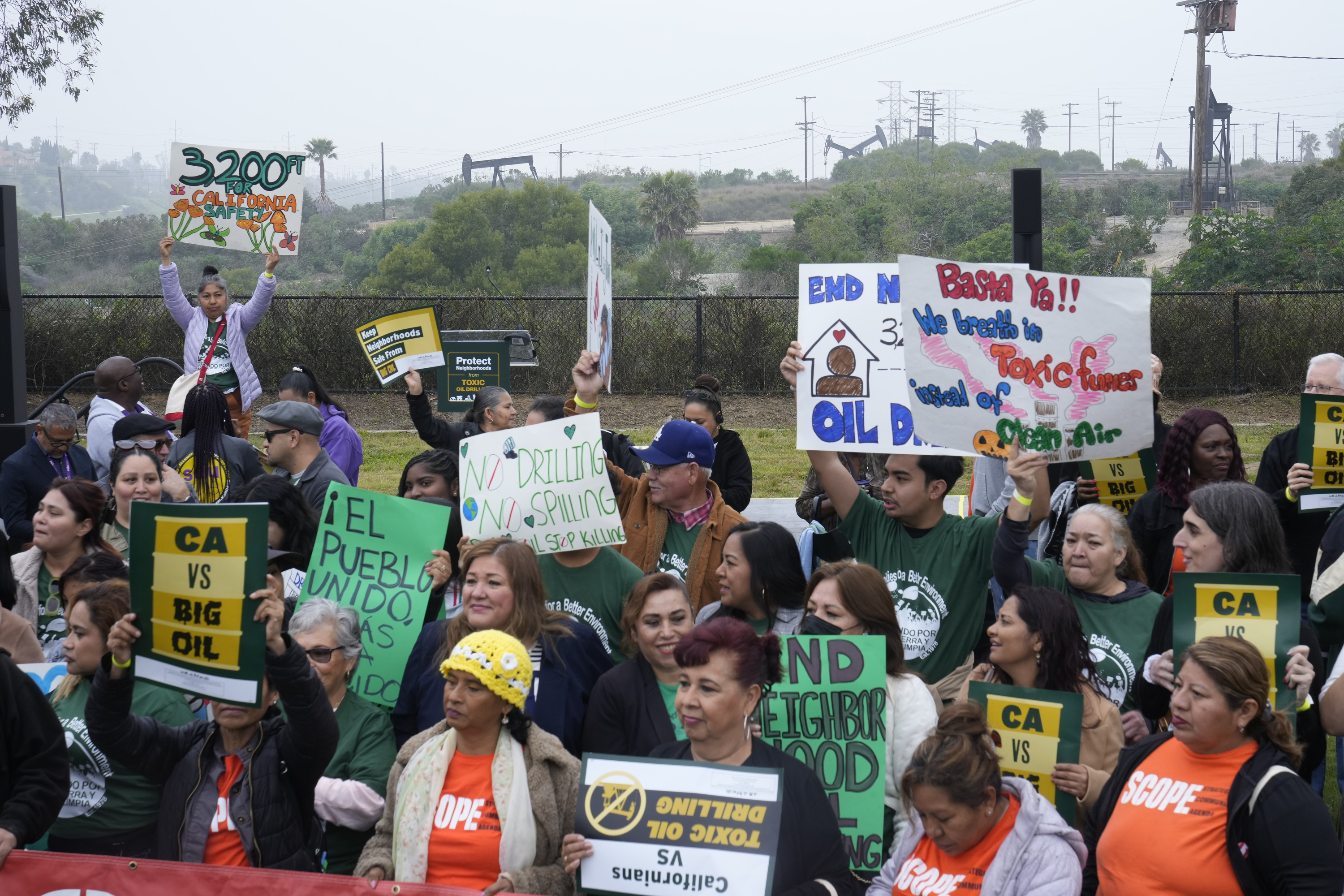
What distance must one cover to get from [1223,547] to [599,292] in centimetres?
336

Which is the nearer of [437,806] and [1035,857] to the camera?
[1035,857]

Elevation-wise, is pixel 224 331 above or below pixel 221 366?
above

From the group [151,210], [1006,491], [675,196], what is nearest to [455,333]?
[1006,491]

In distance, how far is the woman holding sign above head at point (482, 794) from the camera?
3652mm

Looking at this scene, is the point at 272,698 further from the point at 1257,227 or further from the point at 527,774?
the point at 1257,227

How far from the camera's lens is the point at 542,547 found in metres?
5.39

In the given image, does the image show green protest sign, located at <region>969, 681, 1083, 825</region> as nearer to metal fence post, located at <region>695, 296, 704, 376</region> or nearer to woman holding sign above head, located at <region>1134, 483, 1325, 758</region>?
woman holding sign above head, located at <region>1134, 483, 1325, 758</region>

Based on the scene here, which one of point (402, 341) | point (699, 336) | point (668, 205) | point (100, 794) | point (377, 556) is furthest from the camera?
point (668, 205)

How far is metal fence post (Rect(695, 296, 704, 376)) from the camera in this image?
2142 centimetres

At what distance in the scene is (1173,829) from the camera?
3.50 metres

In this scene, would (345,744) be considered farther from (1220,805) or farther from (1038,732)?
(1220,805)

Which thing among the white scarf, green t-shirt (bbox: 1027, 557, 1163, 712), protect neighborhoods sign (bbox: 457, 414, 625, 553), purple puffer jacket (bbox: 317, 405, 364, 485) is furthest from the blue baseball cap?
purple puffer jacket (bbox: 317, 405, 364, 485)

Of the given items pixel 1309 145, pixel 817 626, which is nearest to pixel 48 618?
pixel 817 626

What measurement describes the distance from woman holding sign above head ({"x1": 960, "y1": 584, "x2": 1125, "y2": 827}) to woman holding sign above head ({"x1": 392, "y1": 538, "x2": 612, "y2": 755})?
54.1 inches
